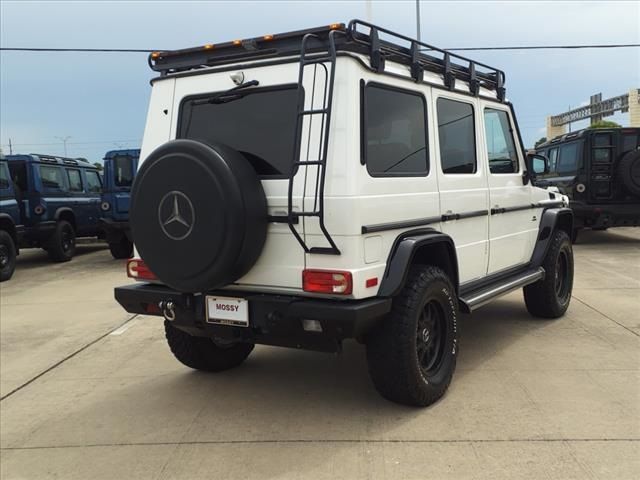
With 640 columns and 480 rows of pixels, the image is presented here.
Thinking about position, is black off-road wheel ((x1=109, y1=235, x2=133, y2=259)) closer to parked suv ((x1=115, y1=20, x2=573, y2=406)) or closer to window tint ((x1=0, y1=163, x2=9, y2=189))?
window tint ((x1=0, y1=163, x2=9, y2=189))

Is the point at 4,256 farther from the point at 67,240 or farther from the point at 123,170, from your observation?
the point at 123,170

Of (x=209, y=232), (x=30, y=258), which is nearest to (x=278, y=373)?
(x=209, y=232)

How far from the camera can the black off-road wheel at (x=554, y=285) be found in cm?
556

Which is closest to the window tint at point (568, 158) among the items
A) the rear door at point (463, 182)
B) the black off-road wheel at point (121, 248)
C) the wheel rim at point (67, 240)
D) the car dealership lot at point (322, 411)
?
the car dealership lot at point (322, 411)

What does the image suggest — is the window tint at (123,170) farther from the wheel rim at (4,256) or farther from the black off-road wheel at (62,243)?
the wheel rim at (4,256)

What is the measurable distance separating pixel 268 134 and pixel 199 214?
696mm

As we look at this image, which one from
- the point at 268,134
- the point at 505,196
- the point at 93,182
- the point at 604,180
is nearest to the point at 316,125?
the point at 268,134

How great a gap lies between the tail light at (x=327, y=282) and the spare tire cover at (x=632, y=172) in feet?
32.1

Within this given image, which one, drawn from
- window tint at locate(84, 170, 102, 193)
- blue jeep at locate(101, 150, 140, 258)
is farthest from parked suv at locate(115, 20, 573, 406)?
window tint at locate(84, 170, 102, 193)

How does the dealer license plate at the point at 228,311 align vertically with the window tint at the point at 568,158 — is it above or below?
below

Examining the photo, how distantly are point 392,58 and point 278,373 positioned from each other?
2.51 metres

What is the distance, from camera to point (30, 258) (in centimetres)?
1363

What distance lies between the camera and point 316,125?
3.17m

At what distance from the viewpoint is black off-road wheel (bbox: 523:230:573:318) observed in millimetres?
Result: 5562
